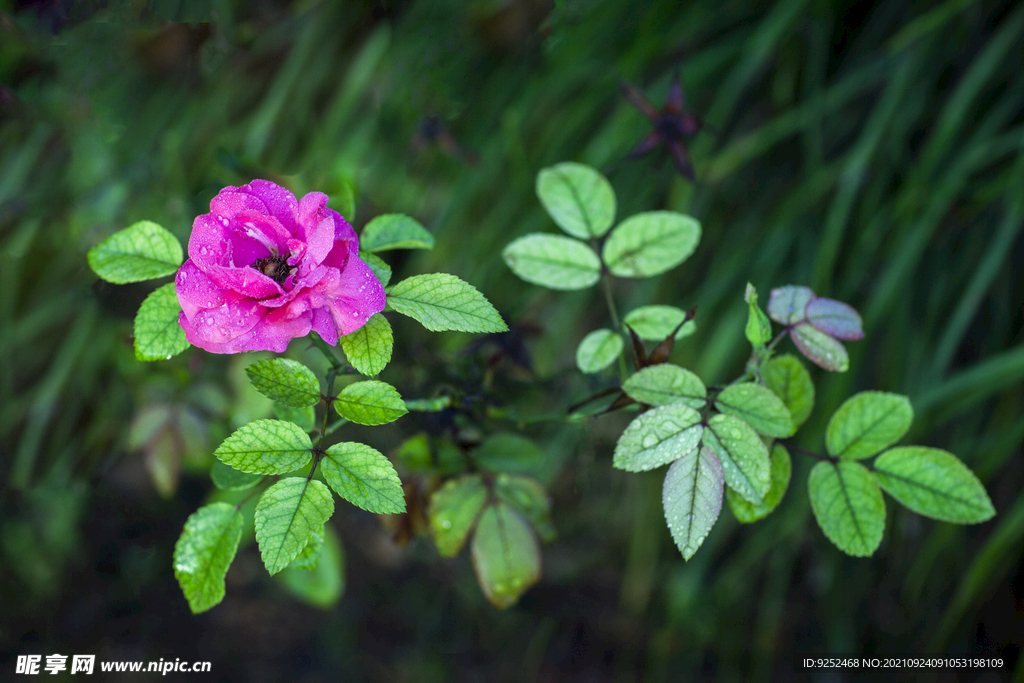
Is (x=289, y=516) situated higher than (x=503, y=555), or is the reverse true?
(x=289, y=516)

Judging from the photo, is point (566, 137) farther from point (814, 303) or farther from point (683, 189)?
point (814, 303)

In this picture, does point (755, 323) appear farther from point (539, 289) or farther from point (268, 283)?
point (539, 289)

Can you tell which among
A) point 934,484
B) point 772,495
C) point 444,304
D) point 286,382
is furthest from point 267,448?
point 934,484

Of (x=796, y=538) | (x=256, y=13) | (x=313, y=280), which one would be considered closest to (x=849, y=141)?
(x=796, y=538)

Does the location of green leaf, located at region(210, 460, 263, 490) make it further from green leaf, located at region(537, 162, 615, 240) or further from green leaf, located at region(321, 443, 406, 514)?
green leaf, located at region(537, 162, 615, 240)

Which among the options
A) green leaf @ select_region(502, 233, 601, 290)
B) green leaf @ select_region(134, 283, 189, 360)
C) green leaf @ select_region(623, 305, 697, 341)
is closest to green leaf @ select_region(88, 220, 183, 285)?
green leaf @ select_region(134, 283, 189, 360)

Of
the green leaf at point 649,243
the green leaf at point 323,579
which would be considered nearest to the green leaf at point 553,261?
the green leaf at point 649,243
